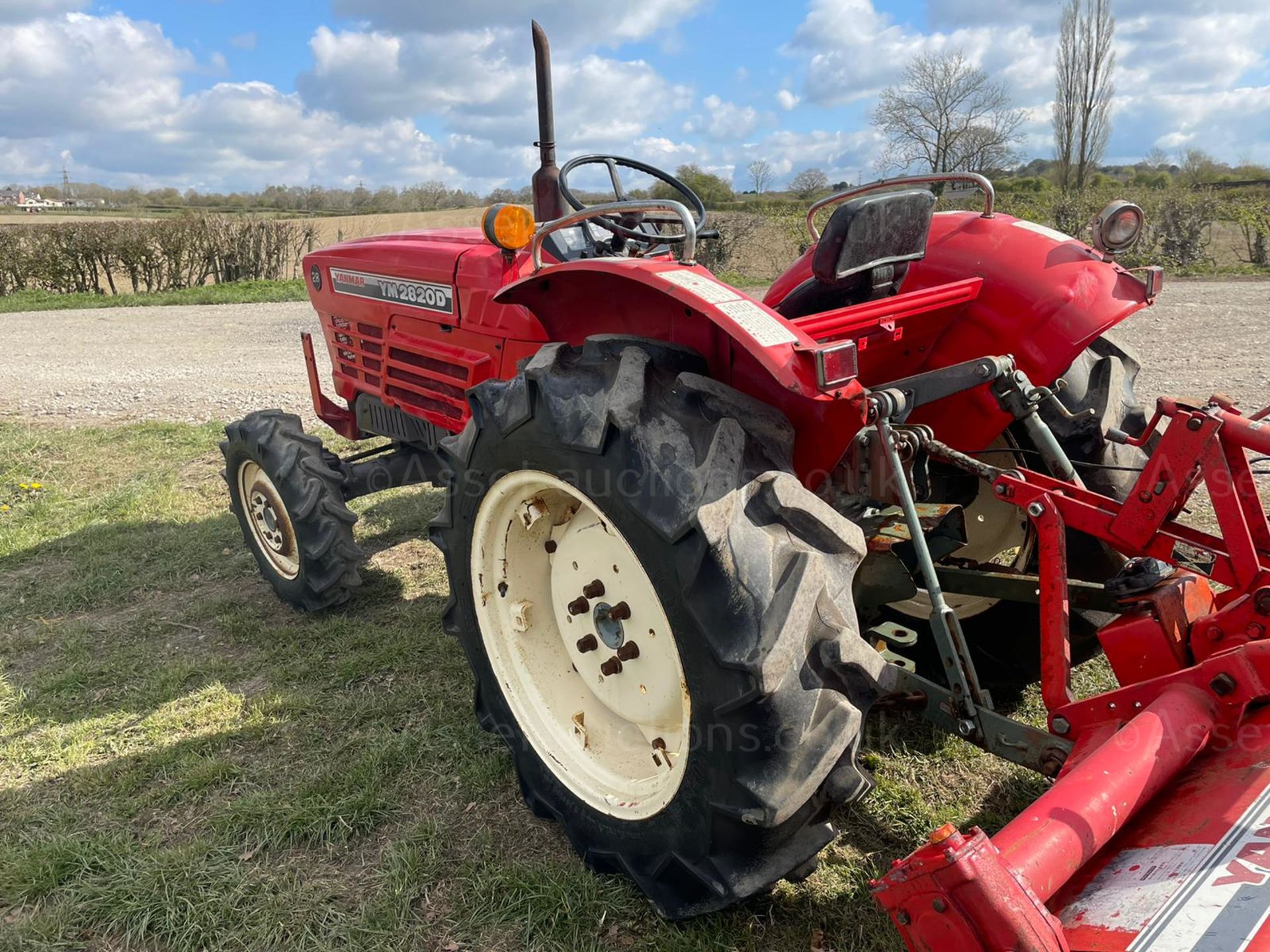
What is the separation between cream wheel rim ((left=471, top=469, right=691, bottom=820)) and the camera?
1.89 m

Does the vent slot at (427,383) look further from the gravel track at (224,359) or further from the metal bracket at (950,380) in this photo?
the gravel track at (224,359)

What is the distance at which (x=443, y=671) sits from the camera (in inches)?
116

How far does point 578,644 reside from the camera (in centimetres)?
203

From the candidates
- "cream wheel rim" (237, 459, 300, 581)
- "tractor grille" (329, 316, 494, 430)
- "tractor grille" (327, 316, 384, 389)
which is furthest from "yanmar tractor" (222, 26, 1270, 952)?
"cream wheel rim" (237, 459, 300, 581)

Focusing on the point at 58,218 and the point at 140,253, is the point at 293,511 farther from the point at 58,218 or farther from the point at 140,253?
the point at 58,218

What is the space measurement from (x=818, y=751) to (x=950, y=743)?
1.11 meters

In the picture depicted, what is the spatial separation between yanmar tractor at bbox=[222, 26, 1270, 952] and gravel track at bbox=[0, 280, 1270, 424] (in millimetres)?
4335

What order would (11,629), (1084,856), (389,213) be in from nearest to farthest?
(1084,856) < (11,629) < (389,213)

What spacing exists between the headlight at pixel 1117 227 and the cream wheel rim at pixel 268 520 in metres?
2.75

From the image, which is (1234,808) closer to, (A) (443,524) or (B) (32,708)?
(A) (443,524)

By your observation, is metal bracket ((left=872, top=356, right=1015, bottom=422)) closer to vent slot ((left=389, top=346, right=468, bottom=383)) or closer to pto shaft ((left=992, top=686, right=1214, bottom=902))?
pto shaft ((left=992, top=686, right=1214, bottom=902))

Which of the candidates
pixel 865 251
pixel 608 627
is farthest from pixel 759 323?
pixel 608 627

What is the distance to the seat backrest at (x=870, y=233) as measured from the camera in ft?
6.26

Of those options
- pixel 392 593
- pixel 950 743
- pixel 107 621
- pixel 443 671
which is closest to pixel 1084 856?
pixel 950 743
